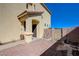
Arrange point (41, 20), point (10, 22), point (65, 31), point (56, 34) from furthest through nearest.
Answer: point (56, 34)
point (65, 31)
point (41, 20)
point (10, 22)

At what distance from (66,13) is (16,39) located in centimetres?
176

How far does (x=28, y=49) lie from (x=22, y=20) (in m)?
0.99

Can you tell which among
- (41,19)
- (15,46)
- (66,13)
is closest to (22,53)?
(15,46)

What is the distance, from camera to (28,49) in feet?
17.5

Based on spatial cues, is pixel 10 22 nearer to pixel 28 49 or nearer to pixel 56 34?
pixel 28 49

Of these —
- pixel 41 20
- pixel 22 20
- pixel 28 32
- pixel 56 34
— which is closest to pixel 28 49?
pixel 28 32

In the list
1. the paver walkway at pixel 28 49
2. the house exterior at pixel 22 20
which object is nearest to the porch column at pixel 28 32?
the house exterior at pixel 22 20

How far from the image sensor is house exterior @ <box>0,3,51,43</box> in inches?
219

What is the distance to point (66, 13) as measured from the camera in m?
5.31

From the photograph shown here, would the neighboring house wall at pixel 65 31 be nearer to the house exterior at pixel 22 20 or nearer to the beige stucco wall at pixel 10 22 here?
the house exterior at pixel 22 20

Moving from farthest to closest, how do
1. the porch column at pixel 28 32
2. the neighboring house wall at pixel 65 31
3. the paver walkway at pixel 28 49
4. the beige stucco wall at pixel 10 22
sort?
the neighboring house wall at pixel 65 31, the porch column at pixel 28 32, the beige stucco wall at pixel 10 22, the paver walkway at pixel 28 49

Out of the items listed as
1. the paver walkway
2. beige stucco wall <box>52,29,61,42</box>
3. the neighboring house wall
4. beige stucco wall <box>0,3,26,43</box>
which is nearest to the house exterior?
beige stucco wall <box>0,3,26,43</box>

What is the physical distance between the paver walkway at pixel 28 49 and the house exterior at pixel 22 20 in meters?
0.21

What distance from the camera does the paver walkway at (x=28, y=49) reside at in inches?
199
